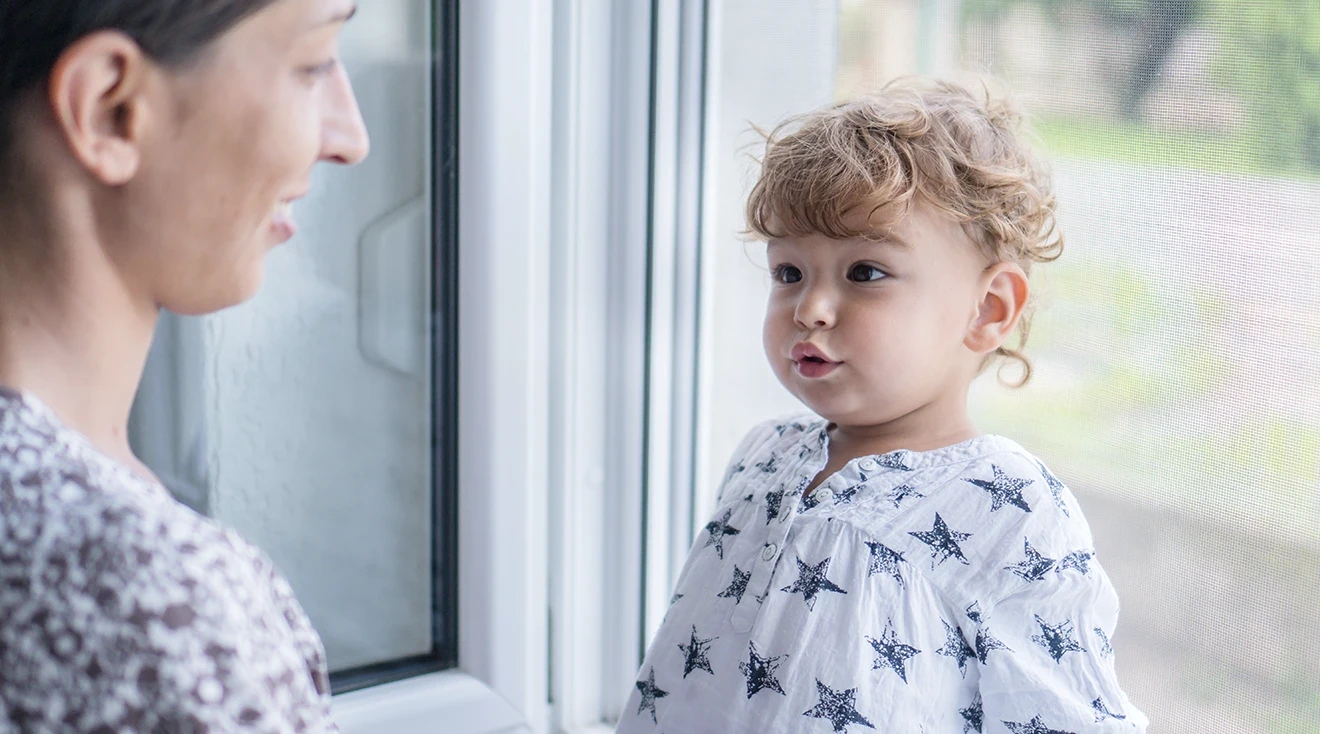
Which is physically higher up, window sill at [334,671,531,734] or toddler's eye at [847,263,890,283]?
toddler's eye at [847,263,890,283]

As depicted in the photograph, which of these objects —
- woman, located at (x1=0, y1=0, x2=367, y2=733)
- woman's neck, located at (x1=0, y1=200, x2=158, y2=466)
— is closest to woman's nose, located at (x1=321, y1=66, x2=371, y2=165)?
woman, located at (x1=0, y1=0, x2=367, y2=733)

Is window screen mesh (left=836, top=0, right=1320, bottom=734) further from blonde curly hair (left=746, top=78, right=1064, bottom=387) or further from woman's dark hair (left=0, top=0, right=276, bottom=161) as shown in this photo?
woman's dark hair (left=0, top=0, right=276, bottom=161)

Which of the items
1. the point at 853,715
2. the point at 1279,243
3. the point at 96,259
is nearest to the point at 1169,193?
the point at 1279,243

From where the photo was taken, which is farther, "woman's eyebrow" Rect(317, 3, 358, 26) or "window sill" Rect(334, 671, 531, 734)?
"window sill" Rect(334, 671, 531, 734)

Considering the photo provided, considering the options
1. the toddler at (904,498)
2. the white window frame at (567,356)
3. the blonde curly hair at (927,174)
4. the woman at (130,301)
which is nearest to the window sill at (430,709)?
the white window frame at (567,356)

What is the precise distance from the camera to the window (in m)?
0.68

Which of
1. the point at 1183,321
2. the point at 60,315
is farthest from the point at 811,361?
the point at 60,315

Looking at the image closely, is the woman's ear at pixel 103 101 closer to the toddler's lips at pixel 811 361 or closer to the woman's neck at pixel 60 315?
the woman's neck at pixel 60 315

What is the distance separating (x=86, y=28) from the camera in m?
0.51

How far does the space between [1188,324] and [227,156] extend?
0.60 meters

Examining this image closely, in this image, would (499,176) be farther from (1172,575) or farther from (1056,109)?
(1172,575)

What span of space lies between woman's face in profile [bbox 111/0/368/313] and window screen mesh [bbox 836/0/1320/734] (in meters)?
0.51

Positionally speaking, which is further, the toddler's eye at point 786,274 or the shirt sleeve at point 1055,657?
the toddler's eye at point 786,274

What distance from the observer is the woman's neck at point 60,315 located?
53 cm
